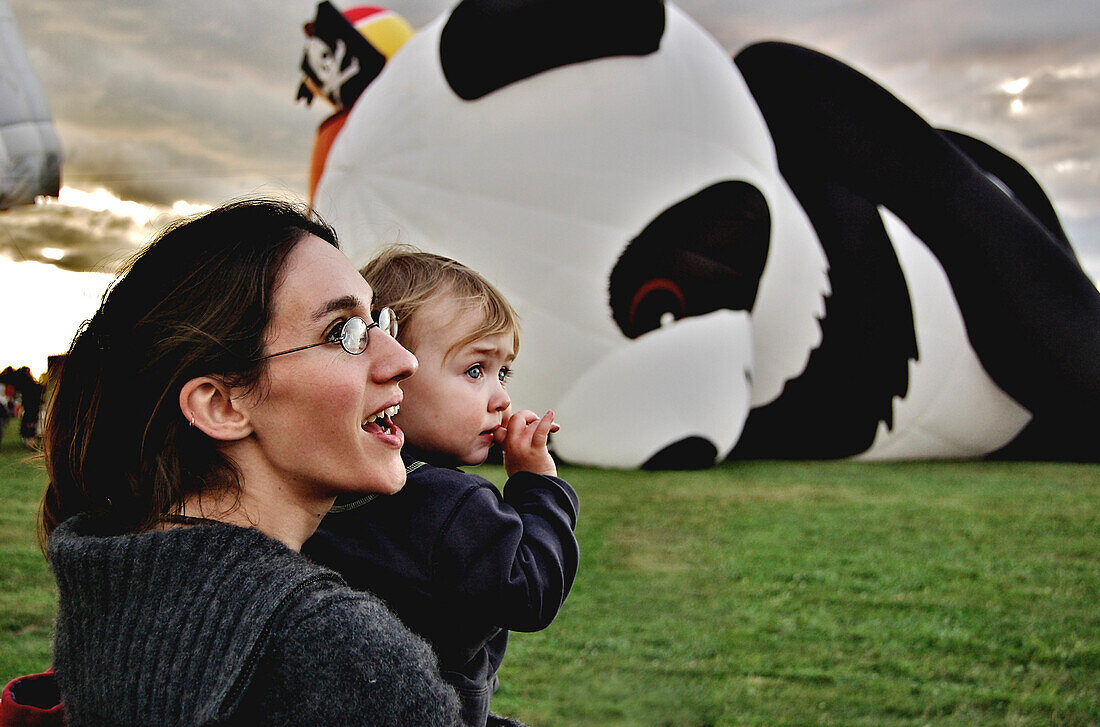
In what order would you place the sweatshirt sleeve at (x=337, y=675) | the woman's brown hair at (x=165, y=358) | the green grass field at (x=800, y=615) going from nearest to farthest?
the sweatshirt sleeve at (x=337, y=675) → the woman's brown hair at (x=165, y=358) → the green grass field at (x=800, y=615)

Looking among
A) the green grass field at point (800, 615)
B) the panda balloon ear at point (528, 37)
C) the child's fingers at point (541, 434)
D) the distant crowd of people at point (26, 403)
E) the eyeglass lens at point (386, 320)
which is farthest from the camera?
the distant crowd of people at point (26, 403)

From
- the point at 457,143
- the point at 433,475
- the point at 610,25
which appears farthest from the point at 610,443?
the point at 433,475

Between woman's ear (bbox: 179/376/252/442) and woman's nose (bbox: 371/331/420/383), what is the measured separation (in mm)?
116

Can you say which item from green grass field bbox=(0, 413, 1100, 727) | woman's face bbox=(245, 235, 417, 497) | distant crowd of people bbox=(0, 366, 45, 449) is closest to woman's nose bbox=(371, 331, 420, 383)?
woman's face bbox=(245, 235, 417, 497)

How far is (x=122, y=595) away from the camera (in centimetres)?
70

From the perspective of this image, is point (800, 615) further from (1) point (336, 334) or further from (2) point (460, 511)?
(1) point (336, 334)

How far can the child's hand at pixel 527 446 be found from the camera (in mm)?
1140

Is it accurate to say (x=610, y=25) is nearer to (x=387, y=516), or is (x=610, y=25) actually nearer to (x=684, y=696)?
(x=684, y=696)

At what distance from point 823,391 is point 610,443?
1755 millimetres

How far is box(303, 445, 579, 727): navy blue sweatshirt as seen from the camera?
95 centimetres

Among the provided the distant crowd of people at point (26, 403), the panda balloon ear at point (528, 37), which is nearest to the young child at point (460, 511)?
the panda balloon ear at point (528, 37)

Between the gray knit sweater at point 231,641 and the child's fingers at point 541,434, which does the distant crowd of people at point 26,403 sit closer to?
the child's fingers at point 541,434

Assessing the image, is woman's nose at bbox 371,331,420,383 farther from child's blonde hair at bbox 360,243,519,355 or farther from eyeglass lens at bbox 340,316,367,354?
child's blonde hair at bbox 360,243,519,355

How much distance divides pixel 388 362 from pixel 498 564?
248mm
